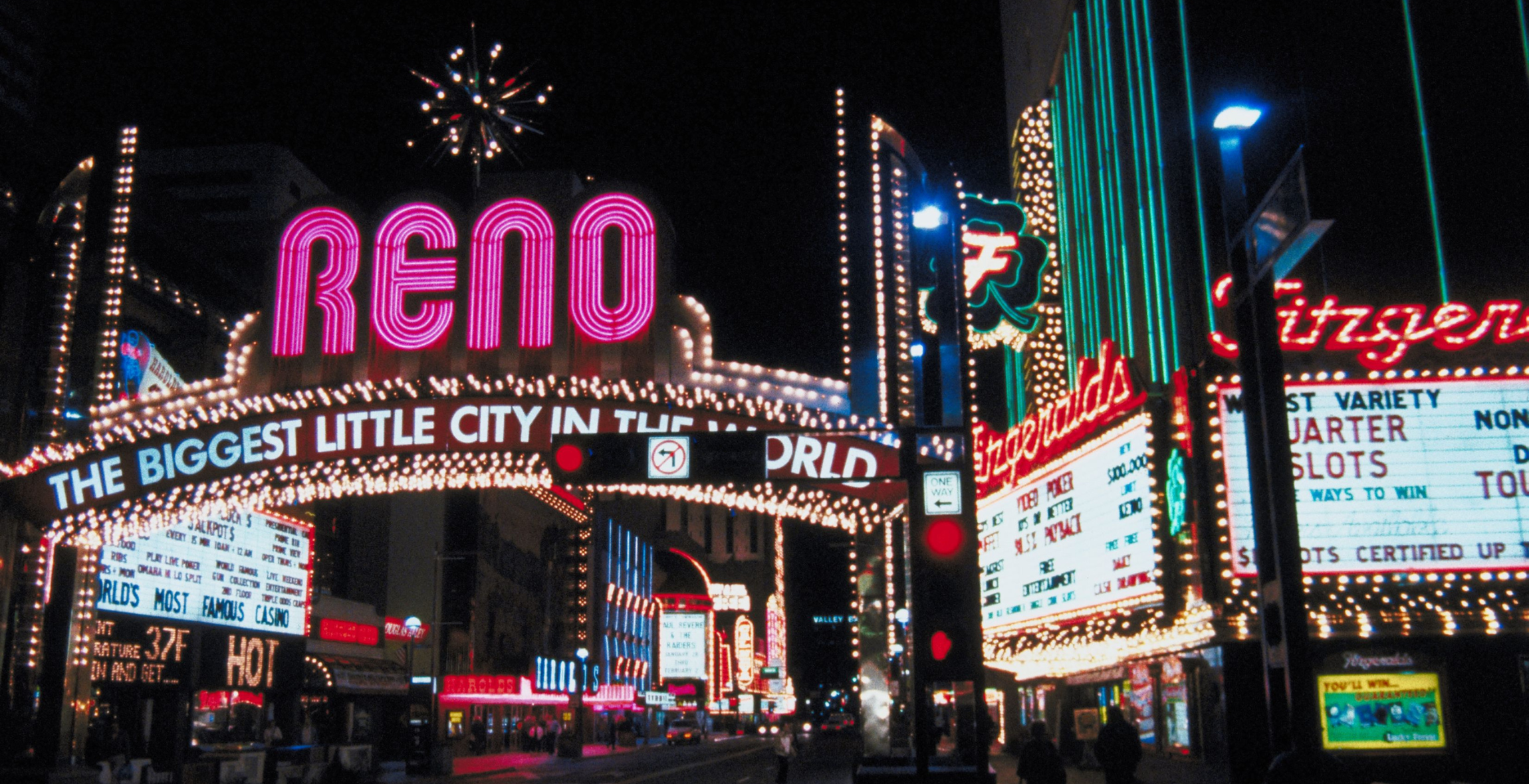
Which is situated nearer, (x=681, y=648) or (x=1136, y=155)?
(x=1136, y=155)

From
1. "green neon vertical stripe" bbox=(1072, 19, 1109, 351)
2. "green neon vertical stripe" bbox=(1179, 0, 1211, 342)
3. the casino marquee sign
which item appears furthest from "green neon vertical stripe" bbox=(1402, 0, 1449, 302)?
the casino marquee sign

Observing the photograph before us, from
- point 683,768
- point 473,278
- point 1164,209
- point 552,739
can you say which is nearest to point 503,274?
point 473,278

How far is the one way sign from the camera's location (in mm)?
12617

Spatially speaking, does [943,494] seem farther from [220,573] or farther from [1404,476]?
[220,573]

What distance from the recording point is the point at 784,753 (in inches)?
1069

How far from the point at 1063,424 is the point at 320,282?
13.6 metres

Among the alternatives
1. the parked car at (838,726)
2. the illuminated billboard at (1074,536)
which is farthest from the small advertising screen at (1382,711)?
the parked car at (838,726)

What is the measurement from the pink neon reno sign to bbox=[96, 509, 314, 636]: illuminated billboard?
782 centimetres

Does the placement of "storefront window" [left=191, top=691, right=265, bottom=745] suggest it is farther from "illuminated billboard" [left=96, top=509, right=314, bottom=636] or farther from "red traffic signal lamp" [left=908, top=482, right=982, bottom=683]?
"red traffic signal lamp" [left=908, top=482, right=982, bottom=683]

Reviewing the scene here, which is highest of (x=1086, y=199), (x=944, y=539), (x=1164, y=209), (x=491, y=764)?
(x=1086, y=199)

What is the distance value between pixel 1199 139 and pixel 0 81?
257 ft

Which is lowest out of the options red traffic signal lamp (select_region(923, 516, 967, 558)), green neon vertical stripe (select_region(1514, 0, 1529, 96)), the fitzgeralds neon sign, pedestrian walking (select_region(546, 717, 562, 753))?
pedestrian walking (select_region(546, 717, 562, 753))

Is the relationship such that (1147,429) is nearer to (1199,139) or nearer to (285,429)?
(1199,139)

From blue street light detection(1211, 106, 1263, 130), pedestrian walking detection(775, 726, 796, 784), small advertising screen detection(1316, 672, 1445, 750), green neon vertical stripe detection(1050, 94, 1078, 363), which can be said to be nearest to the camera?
blue street light detection(1211, 106, 1263, 130)
